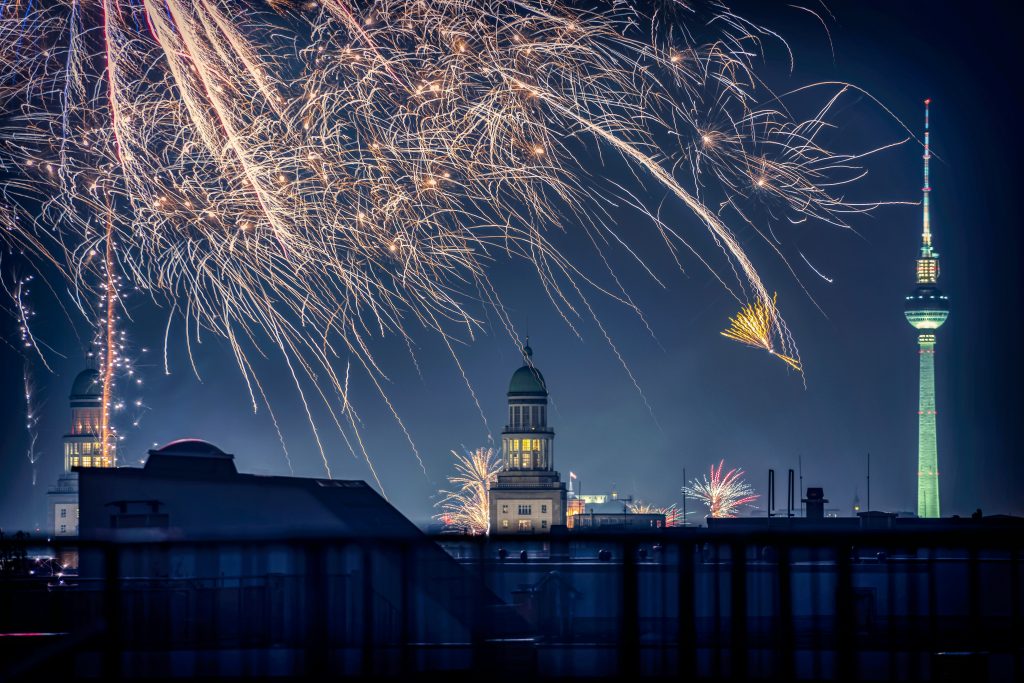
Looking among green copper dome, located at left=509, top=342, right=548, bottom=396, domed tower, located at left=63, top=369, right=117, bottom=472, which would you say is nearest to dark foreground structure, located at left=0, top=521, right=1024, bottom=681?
green copper dome, located at left=509, top=342, right=548, bottom=396

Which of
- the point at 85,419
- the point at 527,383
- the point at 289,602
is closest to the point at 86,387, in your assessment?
the point at 85,419

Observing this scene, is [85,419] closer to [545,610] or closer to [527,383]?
[527,383]

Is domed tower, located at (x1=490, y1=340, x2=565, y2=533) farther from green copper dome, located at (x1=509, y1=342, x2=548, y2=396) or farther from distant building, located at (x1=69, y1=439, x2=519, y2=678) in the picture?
distant building, located at (x1=69, y1=439, x2=519, y2=678)

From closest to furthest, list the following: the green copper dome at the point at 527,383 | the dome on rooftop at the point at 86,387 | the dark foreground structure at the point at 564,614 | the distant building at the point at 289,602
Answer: the dark foreground structure at the point at 564,614 < the distant building at the point at 289,602 < the green copper dome at the point at 527,383 < the dome on rooftop at the point at 86,387

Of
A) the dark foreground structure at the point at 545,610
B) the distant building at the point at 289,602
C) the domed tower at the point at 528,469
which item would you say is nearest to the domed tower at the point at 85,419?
the domed tower at the point at 528,469

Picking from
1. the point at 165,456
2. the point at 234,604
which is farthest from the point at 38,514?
the point at 234,604

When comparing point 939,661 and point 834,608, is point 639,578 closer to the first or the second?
point 834,608

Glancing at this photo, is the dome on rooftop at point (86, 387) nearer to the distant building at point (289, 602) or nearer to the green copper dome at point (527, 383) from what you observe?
the green copper dome at point (527, 383)
